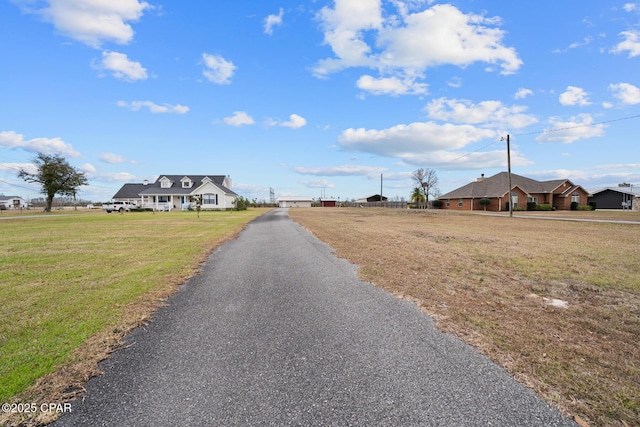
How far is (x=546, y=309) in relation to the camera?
4730mm

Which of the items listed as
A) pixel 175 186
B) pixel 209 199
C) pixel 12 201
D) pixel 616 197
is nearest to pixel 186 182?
pixel 175 186

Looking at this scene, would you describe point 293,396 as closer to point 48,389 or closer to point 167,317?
point 48,389

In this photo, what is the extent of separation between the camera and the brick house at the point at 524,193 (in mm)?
48438

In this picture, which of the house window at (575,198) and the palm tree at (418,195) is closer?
the house window at (575,198)

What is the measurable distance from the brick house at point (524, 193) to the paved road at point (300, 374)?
5188 centimetres

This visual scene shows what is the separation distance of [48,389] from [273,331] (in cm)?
219

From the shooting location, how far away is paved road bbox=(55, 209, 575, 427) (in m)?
2.34

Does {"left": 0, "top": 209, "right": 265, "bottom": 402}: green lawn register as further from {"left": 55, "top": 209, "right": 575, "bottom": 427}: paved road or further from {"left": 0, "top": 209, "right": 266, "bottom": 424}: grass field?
{"left": 55, "top": 209, "right": 575, "bottom": 427}: paved road

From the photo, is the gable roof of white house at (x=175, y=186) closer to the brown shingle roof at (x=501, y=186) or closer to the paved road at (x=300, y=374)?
the brown shingle roof at (x=501, y=186)

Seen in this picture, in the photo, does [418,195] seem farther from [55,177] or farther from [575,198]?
[55,177]

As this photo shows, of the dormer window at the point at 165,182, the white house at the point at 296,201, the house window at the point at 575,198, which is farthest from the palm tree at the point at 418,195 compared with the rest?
the white house at the point at 296,201

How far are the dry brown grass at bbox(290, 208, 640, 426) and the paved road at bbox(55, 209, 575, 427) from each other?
0.32 meters

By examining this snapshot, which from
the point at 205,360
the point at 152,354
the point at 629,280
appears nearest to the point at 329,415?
the point at 205,360

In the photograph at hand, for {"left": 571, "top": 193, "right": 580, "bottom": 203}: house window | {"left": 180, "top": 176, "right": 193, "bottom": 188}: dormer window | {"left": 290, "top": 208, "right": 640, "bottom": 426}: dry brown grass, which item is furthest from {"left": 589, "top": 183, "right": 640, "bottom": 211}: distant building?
{"left": 180, "top": 176, "right": 193, "bottom": 188}: dormer window
